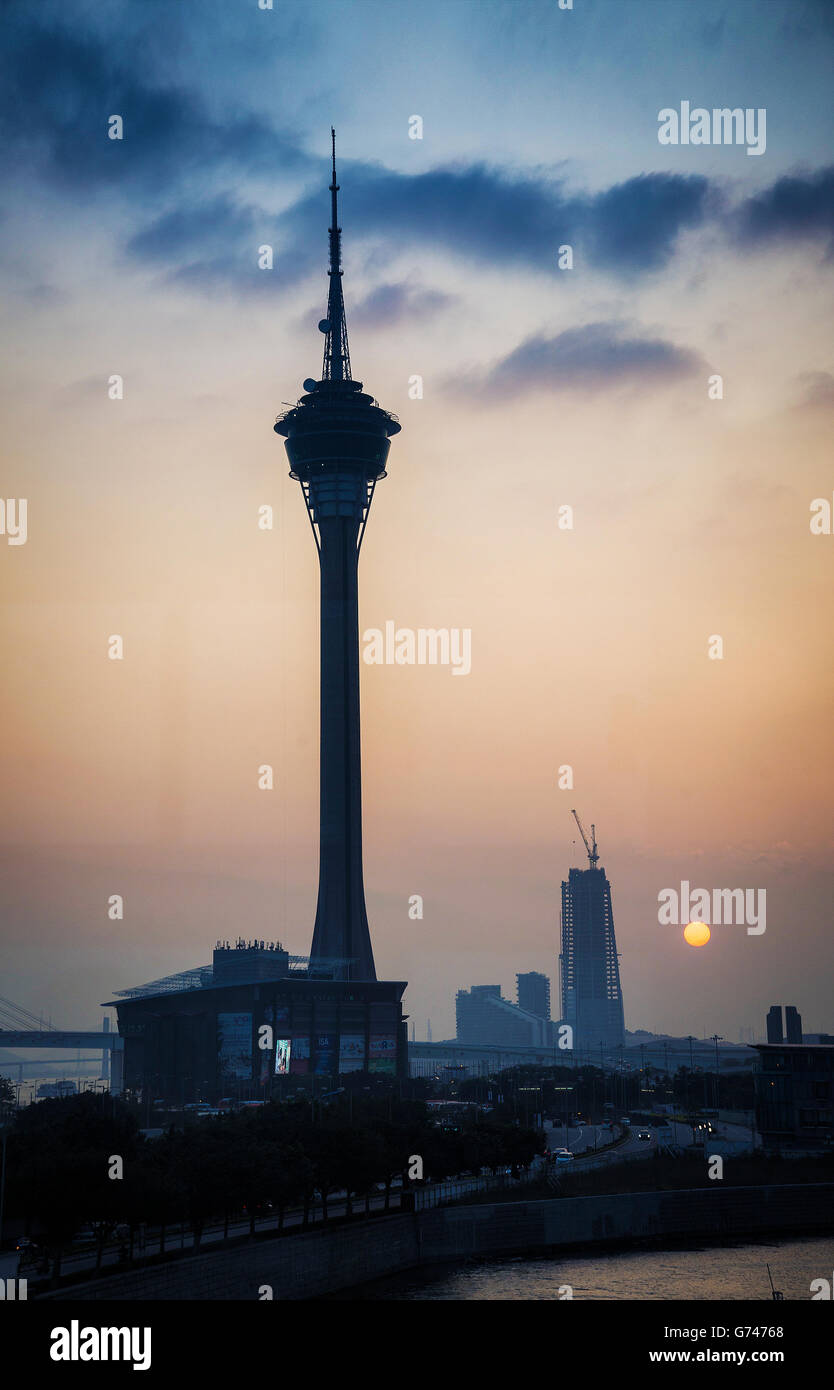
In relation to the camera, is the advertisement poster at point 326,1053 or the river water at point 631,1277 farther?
the advertisement poster at point 326,1053

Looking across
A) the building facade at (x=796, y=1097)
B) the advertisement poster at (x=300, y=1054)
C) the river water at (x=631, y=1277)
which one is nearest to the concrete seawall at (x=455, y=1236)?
the river water at (x=631, y=1277)

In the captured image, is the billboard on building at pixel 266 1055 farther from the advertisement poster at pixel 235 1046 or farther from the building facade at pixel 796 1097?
the building facade at pixel 796 1097

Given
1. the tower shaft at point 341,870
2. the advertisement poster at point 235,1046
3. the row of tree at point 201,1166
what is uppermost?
the tower shaft at point 341,870

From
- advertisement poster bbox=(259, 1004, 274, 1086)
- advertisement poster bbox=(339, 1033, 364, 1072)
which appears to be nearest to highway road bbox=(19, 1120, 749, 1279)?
advertisement poster bbox=(339, 1033, 364, 1072)

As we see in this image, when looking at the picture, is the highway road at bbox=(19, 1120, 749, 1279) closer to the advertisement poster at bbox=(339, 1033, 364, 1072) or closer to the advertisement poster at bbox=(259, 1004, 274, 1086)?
the advertisement poster at bbox=(339, 1033, 364, 1072)

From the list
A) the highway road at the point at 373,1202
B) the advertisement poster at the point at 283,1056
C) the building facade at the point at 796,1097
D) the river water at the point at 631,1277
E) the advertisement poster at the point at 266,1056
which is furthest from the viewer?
the advertisement poster at the point at 283,1056
